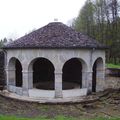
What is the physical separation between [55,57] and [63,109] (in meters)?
3.65

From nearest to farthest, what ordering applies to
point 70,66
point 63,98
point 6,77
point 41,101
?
point 41,101, point 63,98, point 6,77, point 70,66

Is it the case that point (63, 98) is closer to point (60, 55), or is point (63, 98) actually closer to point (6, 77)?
point (60, 55)

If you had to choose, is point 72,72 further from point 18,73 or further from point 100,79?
point 18,73

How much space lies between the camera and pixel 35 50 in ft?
50.2

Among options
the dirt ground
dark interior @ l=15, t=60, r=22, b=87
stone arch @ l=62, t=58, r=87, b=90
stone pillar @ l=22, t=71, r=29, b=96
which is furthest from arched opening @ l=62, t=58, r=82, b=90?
the dirt ground

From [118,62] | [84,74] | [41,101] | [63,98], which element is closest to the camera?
[41,101]

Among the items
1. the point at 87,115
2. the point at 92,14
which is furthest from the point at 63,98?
the point at 92,14

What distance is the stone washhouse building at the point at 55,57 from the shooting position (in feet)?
49.4

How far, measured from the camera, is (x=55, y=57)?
49.3 feet

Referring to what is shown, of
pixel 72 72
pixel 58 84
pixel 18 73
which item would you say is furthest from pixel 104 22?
pixel 58 84

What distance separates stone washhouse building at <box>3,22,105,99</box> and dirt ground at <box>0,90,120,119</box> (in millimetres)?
1584

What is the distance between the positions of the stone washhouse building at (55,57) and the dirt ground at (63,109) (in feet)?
5.20

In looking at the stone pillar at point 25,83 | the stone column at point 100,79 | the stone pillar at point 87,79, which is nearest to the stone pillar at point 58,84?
the stone pillar at point 87,79

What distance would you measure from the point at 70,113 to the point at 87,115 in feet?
3.06
